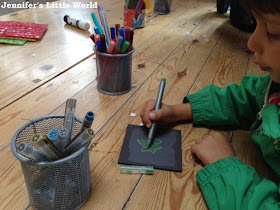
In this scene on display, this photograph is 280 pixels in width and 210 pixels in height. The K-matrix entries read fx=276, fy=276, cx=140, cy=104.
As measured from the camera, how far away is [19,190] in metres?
0.44

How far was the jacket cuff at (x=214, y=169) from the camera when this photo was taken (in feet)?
1.49

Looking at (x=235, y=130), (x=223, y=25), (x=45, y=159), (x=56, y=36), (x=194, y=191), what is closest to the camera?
(x=45, y=159)

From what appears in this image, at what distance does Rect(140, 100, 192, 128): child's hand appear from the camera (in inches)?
22.7

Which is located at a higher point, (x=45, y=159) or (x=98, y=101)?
(x=45, y=159)

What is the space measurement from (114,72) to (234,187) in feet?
1.30

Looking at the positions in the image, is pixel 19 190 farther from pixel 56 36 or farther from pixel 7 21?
pixel 7 21

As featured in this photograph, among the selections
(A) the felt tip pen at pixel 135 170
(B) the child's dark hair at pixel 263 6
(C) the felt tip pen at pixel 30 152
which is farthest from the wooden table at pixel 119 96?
(B) the child's dark hair at pixel 263 6

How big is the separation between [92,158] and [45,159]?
16 centimetres

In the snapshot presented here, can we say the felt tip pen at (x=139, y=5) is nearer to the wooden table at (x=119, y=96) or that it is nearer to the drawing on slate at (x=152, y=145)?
the wooden table at (x=119, y=96)

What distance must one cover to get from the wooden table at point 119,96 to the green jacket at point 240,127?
0.03m

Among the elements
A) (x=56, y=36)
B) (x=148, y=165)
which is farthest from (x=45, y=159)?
(x=56, y=36)

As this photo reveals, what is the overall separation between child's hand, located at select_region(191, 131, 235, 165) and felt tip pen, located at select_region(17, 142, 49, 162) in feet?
0.93

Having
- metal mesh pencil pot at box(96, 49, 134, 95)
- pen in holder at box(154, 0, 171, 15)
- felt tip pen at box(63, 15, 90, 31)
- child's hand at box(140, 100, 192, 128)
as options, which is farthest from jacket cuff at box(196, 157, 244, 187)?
pen in holder at box(154, 0, 171, 15)

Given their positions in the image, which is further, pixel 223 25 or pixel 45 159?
pixel 223 25
